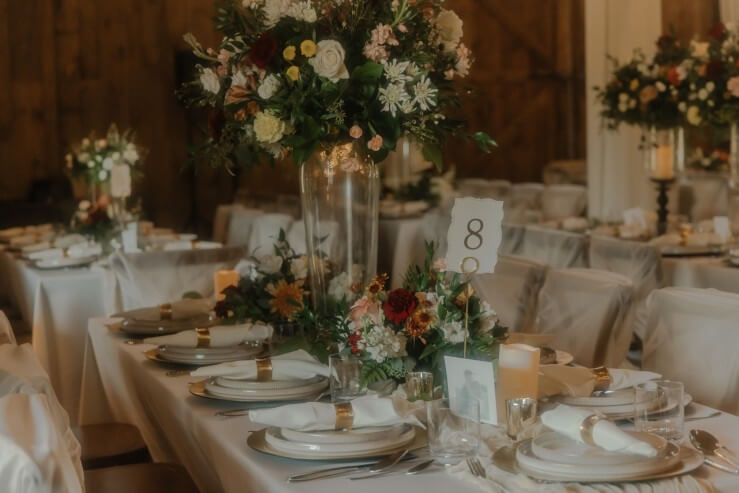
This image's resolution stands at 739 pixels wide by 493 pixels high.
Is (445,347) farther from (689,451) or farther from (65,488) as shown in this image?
(65,488)

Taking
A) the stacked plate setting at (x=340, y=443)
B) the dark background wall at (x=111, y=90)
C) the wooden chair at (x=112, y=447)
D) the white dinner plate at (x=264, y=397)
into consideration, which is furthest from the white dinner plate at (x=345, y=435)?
the dark background wall at (x=111, y=90)

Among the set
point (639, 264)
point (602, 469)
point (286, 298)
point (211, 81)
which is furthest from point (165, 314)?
point (602, 469)

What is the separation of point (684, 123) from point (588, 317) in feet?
9.13

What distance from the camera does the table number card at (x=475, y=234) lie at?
2.22 meters

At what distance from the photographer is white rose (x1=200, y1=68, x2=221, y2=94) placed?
111 inches

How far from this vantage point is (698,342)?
9.07 feet

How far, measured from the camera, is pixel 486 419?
2.12 metres

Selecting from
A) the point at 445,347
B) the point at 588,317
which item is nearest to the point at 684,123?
the point at 588,317

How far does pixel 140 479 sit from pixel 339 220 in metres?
0.80

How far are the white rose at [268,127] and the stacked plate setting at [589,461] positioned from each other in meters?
1.11

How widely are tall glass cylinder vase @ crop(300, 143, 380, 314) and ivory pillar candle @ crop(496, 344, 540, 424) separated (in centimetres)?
71

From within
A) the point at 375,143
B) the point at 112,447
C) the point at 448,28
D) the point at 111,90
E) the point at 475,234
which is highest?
the point at 111,90

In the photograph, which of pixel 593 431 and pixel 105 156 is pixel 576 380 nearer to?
pixel 593 431

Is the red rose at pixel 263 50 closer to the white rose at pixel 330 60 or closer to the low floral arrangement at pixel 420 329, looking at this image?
the white rose at pixel 330 60
